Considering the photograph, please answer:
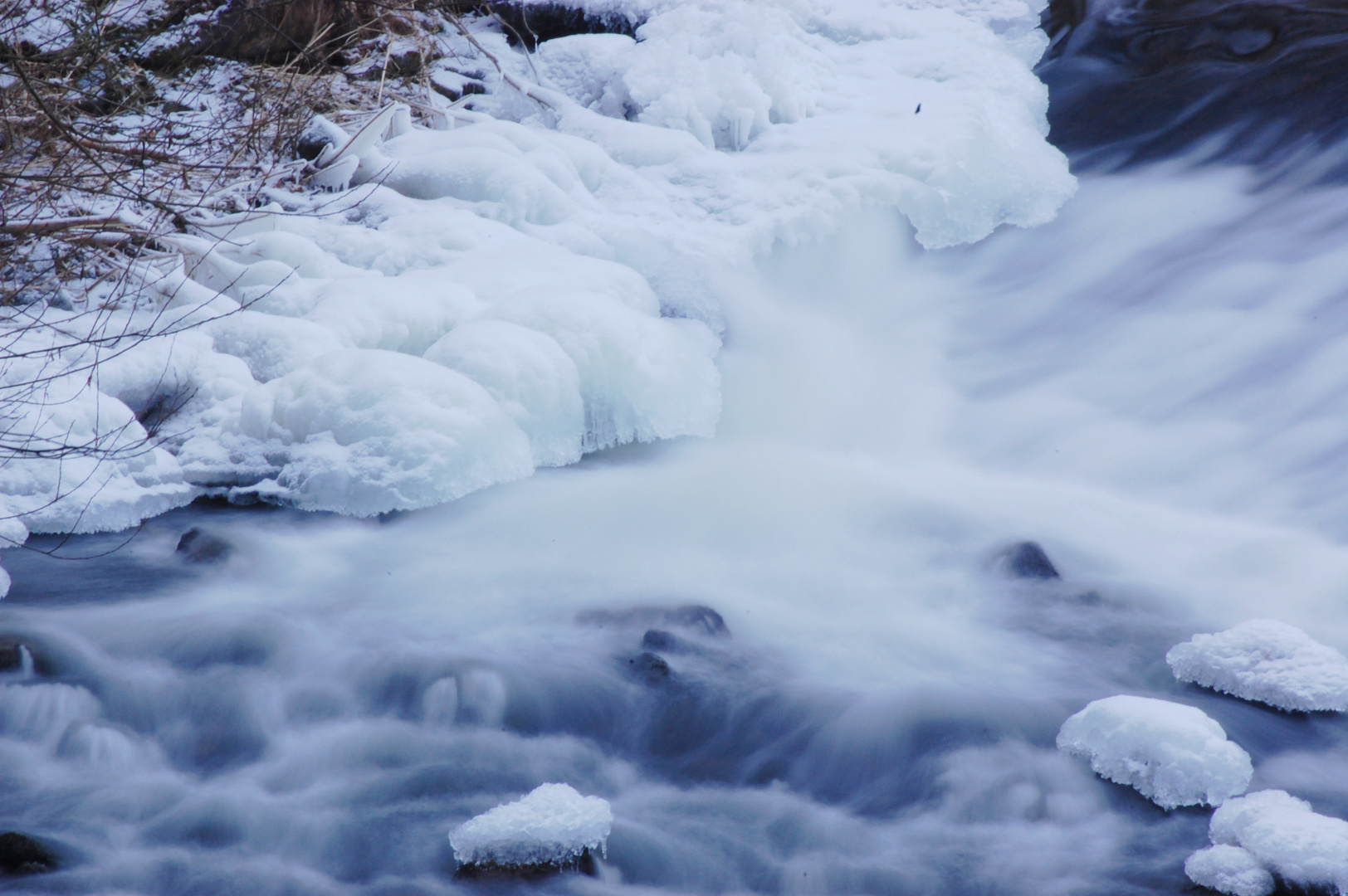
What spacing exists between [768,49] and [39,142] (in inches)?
174

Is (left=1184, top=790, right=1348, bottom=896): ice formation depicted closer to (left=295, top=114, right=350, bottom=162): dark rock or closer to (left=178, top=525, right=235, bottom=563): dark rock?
(left=178, top=525, right=235, bottom=563): dark rock

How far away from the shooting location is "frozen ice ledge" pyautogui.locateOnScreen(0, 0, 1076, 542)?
11.8 ft

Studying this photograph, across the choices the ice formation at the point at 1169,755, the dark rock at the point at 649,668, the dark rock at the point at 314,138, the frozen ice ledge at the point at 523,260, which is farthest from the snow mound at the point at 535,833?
the dark rock at the point at 314,138

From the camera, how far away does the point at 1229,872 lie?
219cm

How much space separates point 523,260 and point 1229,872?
364 centimetres

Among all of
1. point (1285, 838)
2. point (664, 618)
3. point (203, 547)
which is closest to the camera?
point (1285, 838)

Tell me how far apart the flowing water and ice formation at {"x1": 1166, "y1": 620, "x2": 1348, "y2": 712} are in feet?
0.17

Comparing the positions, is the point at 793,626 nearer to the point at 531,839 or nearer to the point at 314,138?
the point at 531,839

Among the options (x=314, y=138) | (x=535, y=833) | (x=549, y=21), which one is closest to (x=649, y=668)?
(x=535, y=833)

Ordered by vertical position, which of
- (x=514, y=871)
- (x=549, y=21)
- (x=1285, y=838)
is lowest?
(x=514, y=871)

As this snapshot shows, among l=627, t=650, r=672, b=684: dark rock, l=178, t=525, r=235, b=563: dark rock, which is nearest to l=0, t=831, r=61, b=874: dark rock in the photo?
l=178, t=525, r=235, b=563: dark rock

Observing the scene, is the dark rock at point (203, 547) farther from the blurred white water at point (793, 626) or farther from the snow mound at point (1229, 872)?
the snow mound at point (1229, 872)

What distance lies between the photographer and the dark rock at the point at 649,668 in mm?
3035

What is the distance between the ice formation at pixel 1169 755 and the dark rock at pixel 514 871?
1330mm
